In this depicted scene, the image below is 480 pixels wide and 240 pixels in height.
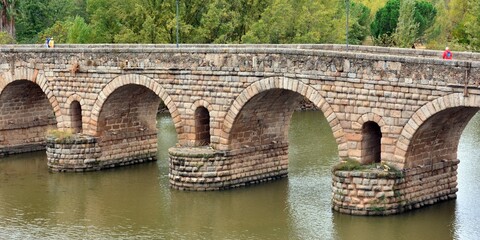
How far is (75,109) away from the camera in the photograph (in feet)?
127

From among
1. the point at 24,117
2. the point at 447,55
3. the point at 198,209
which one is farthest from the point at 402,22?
the point at 198,209

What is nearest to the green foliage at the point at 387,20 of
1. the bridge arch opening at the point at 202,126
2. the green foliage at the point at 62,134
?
the green foliage at the point at 62,134

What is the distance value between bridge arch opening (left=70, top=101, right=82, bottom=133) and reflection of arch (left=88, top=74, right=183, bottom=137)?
103 centimetres

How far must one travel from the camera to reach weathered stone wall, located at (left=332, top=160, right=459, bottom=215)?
29109mm

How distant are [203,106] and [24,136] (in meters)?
12.0

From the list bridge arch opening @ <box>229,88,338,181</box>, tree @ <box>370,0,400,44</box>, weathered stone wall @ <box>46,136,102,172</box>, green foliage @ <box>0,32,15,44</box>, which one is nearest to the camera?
bridge arch opening @ <box>229,88,338,181</box>

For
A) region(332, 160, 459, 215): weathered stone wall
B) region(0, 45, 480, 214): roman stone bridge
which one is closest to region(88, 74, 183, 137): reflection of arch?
region(0, 45, 480, 214): roman stone bridge

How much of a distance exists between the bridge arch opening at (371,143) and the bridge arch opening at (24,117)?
1669 centimetres

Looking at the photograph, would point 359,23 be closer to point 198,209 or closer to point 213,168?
point 213,168

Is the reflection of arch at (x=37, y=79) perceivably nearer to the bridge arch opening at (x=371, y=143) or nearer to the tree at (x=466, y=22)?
the bridge arch opening at (x=371, y=143)

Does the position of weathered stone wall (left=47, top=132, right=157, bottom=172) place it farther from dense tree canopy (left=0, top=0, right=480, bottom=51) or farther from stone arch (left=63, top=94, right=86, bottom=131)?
dense tree canopy (left=0, top=0, right=480, bottom=51)

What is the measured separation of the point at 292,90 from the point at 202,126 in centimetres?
462

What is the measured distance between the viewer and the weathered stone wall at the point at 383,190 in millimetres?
29109

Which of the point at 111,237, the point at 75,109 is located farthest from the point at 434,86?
the point at 75,109
